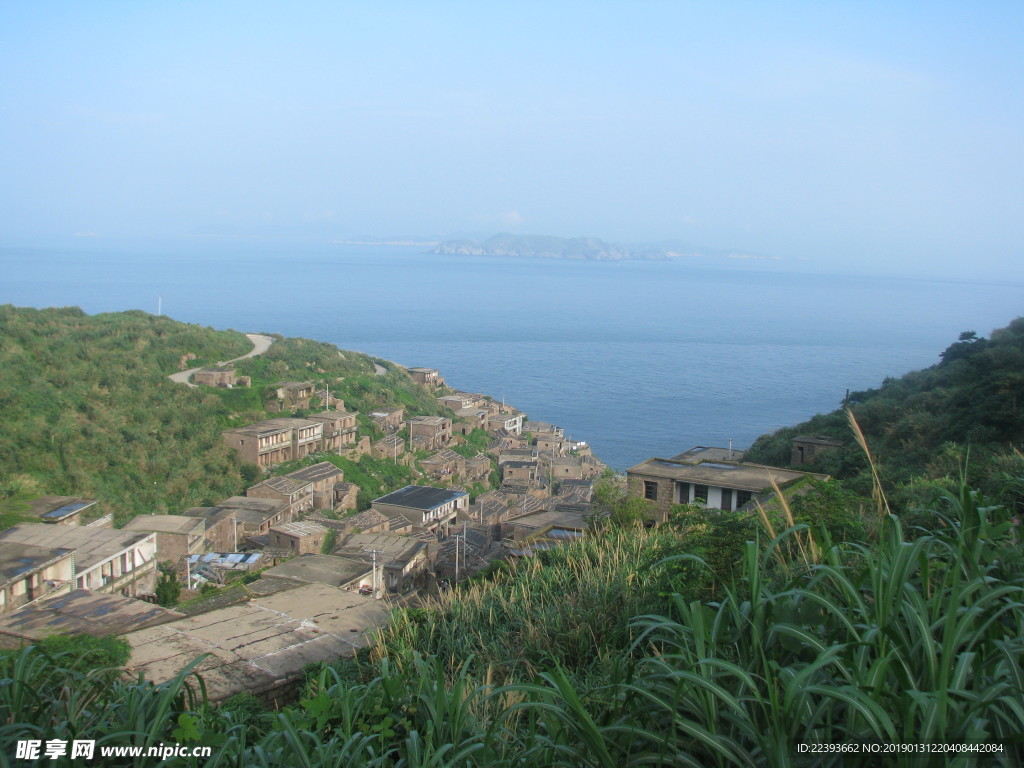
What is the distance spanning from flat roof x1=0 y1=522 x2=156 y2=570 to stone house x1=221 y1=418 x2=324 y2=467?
10.4 metres

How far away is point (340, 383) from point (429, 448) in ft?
17.9

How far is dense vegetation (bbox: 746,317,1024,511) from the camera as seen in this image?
1155cm

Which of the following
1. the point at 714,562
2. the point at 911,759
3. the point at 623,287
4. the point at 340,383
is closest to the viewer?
the point at 911,759

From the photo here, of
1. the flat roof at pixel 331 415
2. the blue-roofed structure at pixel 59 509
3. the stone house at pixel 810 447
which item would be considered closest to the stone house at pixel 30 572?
the blue-roofed structure at pixel 59 509

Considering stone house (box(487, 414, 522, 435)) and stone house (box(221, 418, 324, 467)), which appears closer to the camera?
stone house (box(221, 418, 324, 467))

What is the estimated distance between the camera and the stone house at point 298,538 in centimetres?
1596

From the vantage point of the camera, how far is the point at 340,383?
3003 centimetres

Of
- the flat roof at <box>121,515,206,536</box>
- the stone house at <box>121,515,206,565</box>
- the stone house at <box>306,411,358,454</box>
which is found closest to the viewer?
the stone house at <box>121,515,206,565</box>

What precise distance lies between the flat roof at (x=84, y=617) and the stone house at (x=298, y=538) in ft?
28.4

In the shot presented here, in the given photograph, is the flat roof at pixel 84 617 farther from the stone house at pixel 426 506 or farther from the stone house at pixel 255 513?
the stone house at pixel 426 506

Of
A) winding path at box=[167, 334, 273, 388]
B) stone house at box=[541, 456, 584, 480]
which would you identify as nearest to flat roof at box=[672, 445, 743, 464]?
stone house at box=[541, 456, 584, 480]

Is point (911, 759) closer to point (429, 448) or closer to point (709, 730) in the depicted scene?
point (709, 730)

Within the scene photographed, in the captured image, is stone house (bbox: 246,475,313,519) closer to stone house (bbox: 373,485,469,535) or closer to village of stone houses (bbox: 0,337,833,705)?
village of stone houses (bbox: 0,337,833,705)

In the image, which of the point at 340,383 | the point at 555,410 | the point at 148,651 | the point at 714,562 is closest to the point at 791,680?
the point at 714,562
